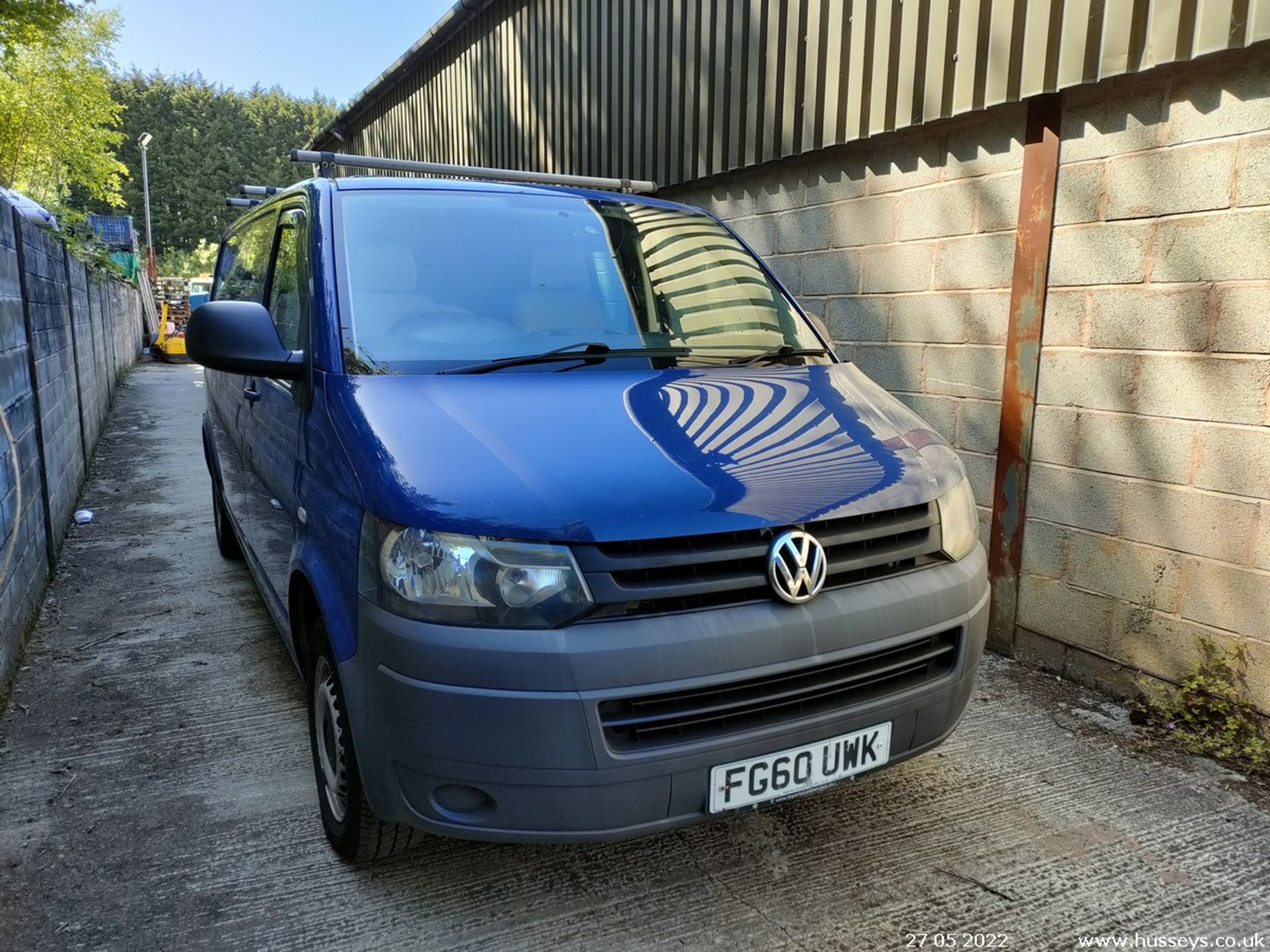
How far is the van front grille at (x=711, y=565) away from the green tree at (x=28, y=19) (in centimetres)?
1977

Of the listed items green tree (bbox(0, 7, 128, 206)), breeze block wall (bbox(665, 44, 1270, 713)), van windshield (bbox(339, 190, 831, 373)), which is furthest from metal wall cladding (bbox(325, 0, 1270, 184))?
green tree (bbox(0, 7, 128, 206))

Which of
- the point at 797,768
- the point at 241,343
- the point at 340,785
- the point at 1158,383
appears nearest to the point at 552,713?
the point at 797,768

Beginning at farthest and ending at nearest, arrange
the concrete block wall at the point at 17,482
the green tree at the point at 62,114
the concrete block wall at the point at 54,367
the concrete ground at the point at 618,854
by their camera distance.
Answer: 1. the green tree at the point at 62,114
2. the concrete block wall at the point at 54,367
3. the concrete block wall at the point at 17,482
4. the concrete ground at the point at 618,854

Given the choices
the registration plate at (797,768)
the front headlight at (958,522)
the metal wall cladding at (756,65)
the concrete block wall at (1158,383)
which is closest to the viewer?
the registration plate at (797,768)

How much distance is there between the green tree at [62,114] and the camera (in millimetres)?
27906

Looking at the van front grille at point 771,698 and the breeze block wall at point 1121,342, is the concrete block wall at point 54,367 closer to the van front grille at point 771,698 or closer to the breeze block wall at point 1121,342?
the van front grille at point 771,698

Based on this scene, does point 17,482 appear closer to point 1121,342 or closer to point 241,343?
point 241,343

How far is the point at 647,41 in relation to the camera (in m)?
6.30

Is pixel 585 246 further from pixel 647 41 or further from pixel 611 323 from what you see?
pixel 647 41

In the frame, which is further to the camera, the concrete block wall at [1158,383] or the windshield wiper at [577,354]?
the concrete block wall at [1158,383]

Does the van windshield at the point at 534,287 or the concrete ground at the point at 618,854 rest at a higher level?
the van windshield at the point at 534,287

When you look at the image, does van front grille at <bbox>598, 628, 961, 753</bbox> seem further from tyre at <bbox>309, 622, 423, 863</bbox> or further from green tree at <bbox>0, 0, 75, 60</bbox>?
green tree at <bbox>0, 0, 75, 60</bbox>

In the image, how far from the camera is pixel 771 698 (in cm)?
194

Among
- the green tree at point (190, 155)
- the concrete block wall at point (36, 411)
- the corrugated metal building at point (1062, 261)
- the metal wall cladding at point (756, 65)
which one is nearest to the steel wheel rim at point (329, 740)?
the concrete block wall at point (36, 411)
